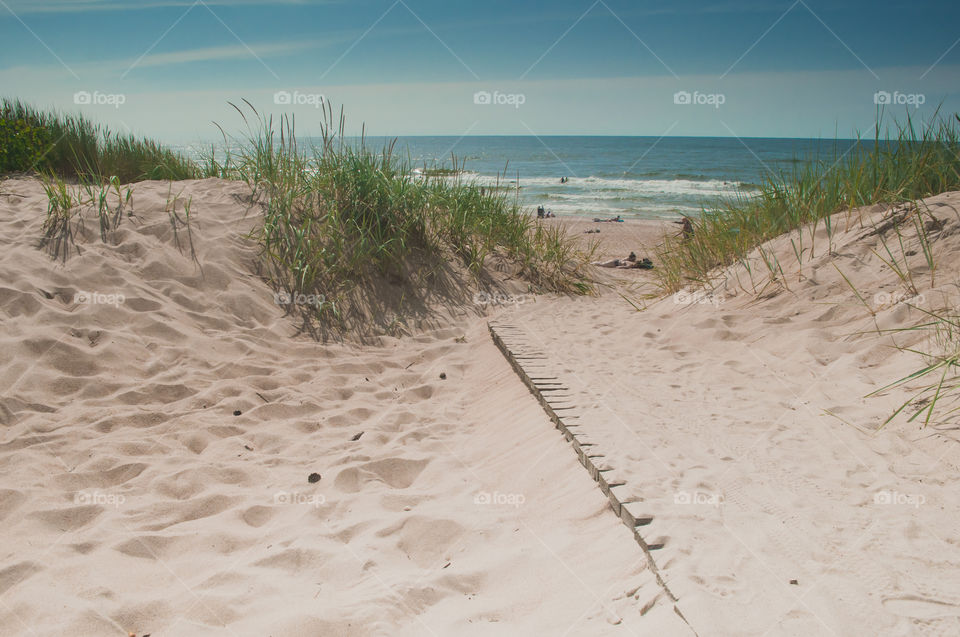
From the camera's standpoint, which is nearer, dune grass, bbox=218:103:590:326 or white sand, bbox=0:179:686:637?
white sand, bbox=0:179:686:637

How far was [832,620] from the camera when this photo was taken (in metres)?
1.86

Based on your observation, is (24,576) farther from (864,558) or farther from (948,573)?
(948,573)

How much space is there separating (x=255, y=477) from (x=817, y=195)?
19.3 feet

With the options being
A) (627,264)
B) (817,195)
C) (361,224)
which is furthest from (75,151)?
(817,195)

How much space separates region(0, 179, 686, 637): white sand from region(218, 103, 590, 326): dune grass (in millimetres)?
593

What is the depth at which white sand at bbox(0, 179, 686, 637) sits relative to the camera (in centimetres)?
214

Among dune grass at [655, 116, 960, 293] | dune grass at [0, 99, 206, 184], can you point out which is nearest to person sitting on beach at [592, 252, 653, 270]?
dune grass at [655, 116, 960, 293]

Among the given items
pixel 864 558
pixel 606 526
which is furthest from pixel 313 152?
pixel 864 558

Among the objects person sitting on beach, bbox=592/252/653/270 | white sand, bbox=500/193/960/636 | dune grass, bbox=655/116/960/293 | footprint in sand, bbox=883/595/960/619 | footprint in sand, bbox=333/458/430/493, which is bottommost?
footprint in sand, bbox=333/458/430/493

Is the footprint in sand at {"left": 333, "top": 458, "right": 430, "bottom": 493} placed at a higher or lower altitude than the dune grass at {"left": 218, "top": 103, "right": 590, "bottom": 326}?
lower

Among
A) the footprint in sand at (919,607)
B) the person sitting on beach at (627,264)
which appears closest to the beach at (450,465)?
the footprint in sand at (919,607)

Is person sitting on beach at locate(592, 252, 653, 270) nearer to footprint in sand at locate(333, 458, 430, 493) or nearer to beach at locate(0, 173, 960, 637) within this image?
beach at locate(0, 173, 960, 637)

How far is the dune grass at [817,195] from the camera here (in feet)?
18.8

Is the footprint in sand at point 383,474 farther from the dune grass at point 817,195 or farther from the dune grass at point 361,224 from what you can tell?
the dune grass at point 817,195
